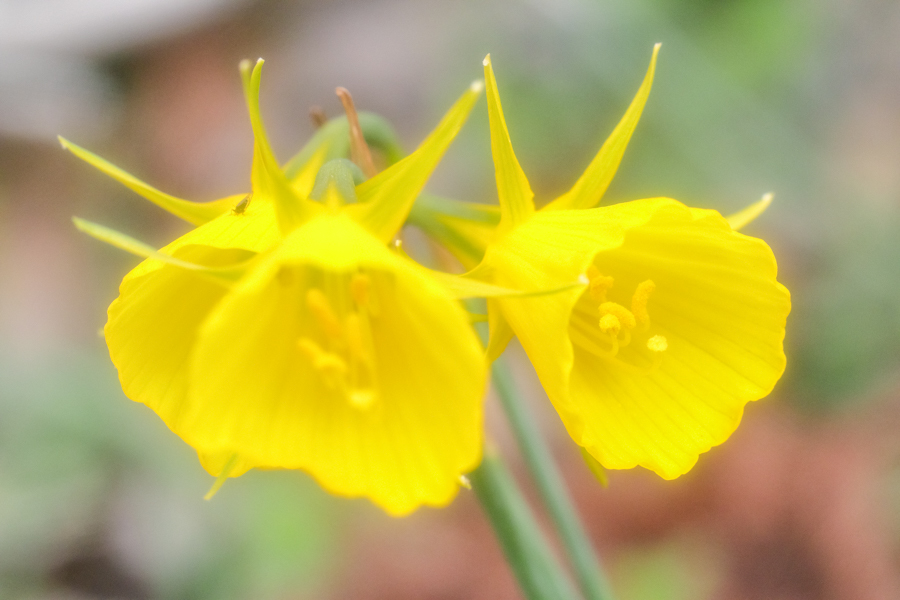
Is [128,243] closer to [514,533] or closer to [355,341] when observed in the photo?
[355,341]

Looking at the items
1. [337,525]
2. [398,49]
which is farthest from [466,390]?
[398,49]

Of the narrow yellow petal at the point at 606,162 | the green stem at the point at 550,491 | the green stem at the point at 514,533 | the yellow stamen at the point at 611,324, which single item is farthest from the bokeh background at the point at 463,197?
the narrow yellow petal at the point at 606,162

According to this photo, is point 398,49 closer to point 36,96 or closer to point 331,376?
point 36,96

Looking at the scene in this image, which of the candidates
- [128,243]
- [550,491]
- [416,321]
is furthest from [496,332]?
[550,491]

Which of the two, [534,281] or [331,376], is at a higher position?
[534,281]

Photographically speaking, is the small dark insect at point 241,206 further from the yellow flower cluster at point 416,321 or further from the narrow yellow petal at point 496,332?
the narrow yellow petal at point 496,332

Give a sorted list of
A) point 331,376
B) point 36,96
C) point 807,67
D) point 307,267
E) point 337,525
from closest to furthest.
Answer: point 331,376
point 307,267
point 337,525
point 807,67
point 36,96

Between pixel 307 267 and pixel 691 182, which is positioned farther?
pixel 691 182

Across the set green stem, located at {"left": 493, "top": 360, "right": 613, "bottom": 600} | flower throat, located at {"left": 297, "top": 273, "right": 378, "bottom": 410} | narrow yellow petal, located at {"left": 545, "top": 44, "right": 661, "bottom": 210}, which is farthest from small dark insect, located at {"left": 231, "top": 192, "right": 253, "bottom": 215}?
green stem, located at {"left": 493, "top": 360, "right": 613, "bottom": 600}
